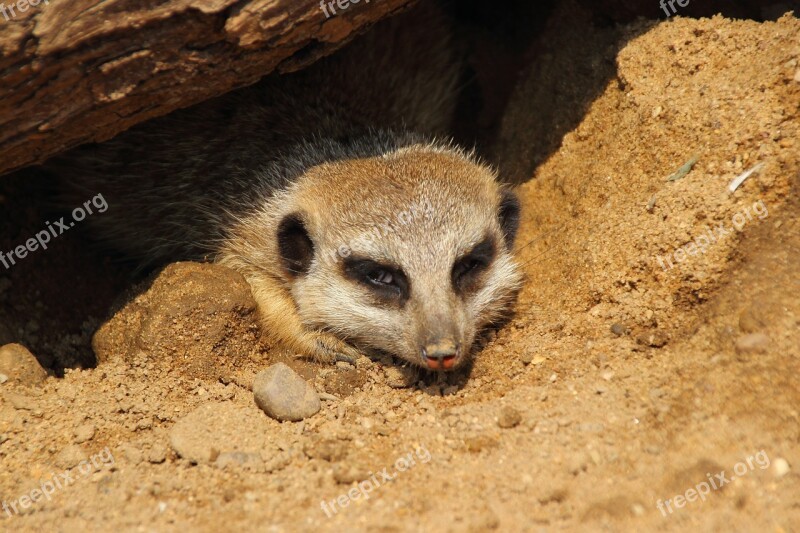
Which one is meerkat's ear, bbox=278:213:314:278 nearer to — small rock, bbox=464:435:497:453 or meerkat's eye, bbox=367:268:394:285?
meerkat's eye, bbox=367:268:394:285

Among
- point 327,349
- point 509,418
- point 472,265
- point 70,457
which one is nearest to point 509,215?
point 472,265

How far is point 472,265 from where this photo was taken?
4371 millimetres

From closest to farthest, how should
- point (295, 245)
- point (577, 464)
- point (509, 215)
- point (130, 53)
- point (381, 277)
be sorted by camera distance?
point (577, 464) → point (130, 53) → point (381, 277) → point (295, 245) → point (509, 215)

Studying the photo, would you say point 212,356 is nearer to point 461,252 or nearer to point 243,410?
point 243,410

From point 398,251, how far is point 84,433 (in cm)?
188

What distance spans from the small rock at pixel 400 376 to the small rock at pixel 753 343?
1.70 m

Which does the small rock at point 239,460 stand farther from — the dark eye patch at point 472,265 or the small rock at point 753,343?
the small rock at point 753,343

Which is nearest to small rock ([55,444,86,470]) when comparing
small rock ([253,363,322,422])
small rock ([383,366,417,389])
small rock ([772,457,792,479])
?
small rock ([253,363,322,422])

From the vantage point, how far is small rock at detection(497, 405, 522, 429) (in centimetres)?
332

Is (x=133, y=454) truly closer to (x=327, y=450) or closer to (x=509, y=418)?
(x=327, y=450)

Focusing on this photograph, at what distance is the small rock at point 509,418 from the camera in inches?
131

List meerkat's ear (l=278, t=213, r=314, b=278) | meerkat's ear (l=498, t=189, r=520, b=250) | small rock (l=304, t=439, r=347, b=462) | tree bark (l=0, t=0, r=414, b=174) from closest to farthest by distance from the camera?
tree bark (l=0, t=0, r=414, b=174) → small rock (l=304, t=439, r=347, b=462) → meerkat's ear (l=278, t=213, r=314, b=278) → meerkat's ear (l=498, t=189, r=520, b=250)

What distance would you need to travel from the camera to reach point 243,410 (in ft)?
12.4

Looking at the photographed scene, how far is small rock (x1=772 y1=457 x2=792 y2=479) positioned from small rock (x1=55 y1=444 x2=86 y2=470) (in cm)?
304
